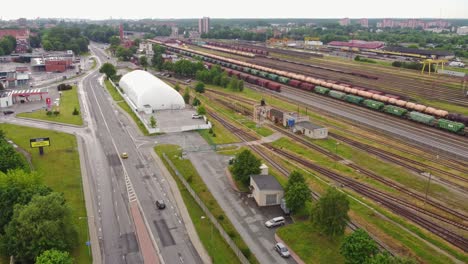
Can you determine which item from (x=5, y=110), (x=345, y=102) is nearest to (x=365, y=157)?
(x=345, y=102)

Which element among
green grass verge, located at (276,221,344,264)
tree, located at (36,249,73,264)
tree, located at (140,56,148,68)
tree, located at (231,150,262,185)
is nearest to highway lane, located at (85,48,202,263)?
tree, located at (36,249,73,264)

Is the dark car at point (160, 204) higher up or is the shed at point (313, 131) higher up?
the shed at point (313, 131)

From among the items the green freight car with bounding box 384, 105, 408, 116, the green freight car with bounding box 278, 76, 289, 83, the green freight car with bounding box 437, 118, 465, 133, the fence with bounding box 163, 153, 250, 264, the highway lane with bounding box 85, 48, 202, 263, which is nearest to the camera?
the fence with bounding box 163, 153, 250, 264

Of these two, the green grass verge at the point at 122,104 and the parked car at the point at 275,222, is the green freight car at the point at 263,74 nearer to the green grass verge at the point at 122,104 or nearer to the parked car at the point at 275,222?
the green grass verge at the point at 122,104

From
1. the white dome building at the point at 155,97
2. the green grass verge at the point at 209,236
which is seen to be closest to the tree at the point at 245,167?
the green grass verge at the point at 209,236

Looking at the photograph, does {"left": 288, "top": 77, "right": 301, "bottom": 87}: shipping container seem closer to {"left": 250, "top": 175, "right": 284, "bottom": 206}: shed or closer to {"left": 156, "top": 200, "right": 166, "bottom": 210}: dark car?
{"left": 250, "top": 175, "right": 284, "bottom": 206}: shed

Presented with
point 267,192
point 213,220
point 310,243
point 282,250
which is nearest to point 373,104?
point 267,192

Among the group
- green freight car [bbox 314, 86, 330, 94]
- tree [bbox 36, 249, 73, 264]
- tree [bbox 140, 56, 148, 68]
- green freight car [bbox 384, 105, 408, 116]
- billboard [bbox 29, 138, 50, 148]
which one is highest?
tree [bbox 140, 56, 148, 68]
